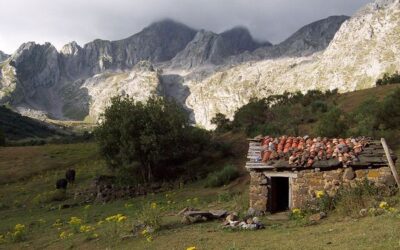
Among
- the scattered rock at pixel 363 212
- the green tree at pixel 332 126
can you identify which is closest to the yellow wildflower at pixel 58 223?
the scattered rock at pixel 363 212

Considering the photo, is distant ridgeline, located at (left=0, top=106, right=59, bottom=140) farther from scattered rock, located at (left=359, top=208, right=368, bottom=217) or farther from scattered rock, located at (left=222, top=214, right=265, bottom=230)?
scattered rock, located at (left=359, top=208, right=368, bottom=217)

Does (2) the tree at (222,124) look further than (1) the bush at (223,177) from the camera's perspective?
Yes

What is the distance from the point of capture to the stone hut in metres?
16.8

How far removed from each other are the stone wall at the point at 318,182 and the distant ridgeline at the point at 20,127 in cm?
13015

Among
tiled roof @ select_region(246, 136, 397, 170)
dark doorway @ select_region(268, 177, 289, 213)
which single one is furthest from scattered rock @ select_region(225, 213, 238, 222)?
tiled roof @ select_region(246, 136, 397, 170)

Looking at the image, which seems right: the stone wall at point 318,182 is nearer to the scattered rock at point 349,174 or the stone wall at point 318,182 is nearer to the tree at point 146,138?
the scattered rock at point 349,174

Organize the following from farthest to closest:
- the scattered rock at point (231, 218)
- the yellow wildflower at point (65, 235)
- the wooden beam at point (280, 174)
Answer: the yellow wildflower at point (65, 235)
the wooden beam at point (280, 174)
the scattered rock at point (231, 218)

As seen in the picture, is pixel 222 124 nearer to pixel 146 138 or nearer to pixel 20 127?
pixel 146 138

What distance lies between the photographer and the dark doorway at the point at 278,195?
18.3 metres

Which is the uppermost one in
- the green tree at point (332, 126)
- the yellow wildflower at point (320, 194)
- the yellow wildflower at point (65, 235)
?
the green tree at point (332, 126)

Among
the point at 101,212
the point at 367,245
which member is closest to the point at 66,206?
the point at 101,212

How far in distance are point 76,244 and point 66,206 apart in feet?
41.9

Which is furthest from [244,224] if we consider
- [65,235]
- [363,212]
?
[65,235]

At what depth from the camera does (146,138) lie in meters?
32.7
